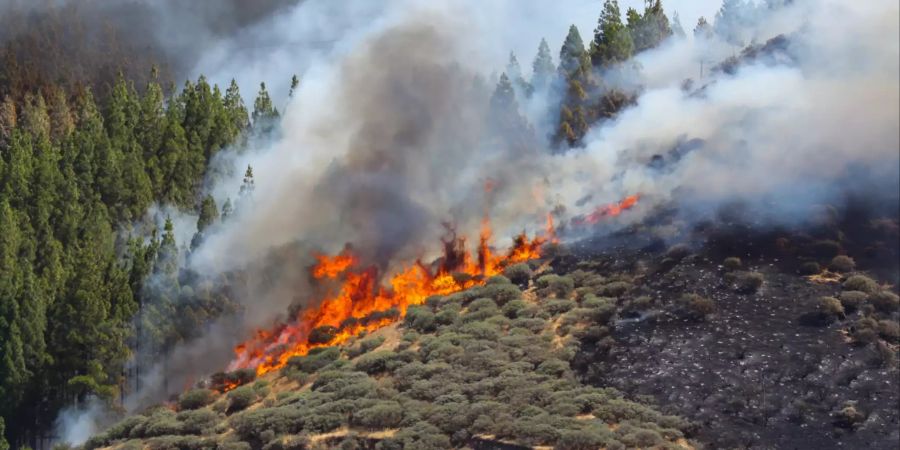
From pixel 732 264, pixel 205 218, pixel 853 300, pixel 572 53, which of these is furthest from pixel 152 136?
pixel 853 300

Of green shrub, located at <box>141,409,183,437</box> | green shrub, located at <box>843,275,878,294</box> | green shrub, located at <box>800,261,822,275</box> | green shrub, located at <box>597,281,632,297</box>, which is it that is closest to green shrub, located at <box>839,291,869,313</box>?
green shrub, located at <box>843,275,878,294</box>

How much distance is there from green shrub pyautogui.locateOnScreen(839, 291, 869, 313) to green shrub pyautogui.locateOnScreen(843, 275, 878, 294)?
0.47 meters

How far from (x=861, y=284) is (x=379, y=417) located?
22.5m

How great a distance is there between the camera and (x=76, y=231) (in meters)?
96.9

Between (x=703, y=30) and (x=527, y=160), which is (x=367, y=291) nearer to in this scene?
(x=527, y=160)

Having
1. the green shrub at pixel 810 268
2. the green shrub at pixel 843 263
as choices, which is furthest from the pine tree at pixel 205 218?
the green shrub at pixel 843 263

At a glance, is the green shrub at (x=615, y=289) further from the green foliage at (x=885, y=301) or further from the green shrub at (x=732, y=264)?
the green foliage at (x=885, y=301)

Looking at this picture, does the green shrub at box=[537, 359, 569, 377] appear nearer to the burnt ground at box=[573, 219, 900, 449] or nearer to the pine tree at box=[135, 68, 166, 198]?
the burnt ground at box=[573, 219, 900, 449]

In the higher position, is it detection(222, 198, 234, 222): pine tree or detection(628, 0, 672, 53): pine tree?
detection(628, 0, 672, 53): pine tree

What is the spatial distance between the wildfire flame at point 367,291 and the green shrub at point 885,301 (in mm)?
21196

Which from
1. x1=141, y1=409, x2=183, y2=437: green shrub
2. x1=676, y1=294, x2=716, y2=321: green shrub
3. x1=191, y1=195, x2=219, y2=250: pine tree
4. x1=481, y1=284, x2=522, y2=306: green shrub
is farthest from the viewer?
x1=191, y1=195, x2=219, y2=250: pine tree

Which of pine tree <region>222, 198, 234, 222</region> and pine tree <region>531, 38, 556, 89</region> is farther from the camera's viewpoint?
pine tree <region>531, 38, 556, 89</region>

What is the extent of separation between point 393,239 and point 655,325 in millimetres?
19319

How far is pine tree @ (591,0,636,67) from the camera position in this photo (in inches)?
4333
